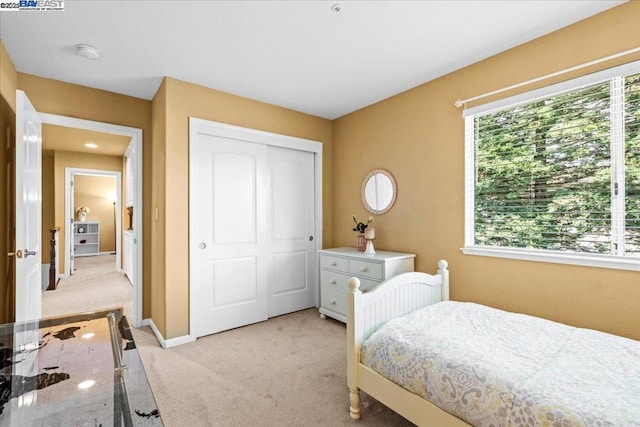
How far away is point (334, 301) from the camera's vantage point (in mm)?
3291

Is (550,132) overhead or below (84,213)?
overhead

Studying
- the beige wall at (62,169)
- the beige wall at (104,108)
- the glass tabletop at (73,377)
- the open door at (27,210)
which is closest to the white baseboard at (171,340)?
the beige wall at (104,108)

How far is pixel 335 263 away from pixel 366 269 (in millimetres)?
460

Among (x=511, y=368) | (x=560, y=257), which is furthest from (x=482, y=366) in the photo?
(x=560, y=257)

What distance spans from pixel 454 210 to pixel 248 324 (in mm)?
2404

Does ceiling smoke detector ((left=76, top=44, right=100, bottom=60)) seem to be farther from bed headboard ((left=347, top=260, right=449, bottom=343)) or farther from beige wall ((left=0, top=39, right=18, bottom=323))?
bed headboard ((left=347, top=260, right=449, bottom=343))

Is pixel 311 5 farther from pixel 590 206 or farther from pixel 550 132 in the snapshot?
pixel 590 206

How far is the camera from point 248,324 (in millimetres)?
3320

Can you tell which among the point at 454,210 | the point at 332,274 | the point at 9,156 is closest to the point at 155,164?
the point at 9,156

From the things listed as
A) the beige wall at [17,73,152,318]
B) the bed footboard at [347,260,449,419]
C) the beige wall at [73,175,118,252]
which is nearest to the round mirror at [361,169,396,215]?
the bed footboard at [347,260,449,419]

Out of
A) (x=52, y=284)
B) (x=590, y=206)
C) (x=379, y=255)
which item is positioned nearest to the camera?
(x=590, y=206)

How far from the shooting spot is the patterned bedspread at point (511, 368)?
1062 millimetres

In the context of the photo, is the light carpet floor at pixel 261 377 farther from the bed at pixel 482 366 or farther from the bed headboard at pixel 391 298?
the bed headboard at pixel 391 298

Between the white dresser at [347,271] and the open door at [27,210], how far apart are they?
2.47m
